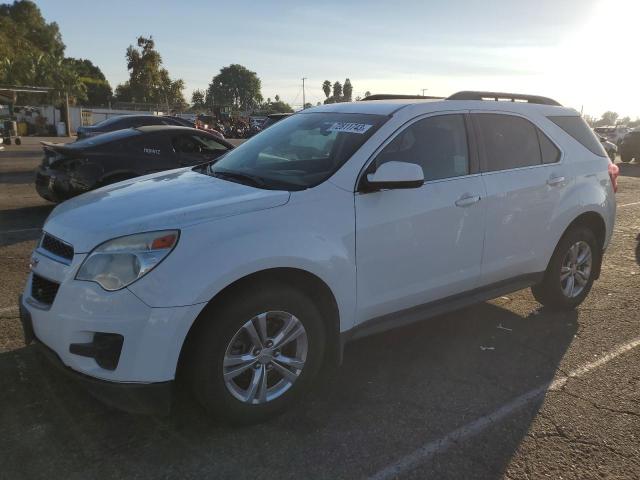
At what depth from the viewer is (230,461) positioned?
267 centimetres

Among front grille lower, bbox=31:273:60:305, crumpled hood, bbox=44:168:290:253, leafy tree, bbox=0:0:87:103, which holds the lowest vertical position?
front grille lower, bbox=31:273:60:305

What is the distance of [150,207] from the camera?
292 centimetres

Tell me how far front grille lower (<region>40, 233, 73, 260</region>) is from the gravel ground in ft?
3.00

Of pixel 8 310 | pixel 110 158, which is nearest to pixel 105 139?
pixel 110 158

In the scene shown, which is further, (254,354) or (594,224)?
(594,224)

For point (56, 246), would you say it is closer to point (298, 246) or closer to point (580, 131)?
point (298, 246)

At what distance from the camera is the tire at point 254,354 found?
8.82 feet

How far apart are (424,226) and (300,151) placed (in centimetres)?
103

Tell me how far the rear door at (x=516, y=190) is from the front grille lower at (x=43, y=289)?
2.83m

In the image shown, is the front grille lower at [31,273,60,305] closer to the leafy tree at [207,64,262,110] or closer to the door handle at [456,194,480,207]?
the door handle at [456,194,480,207]

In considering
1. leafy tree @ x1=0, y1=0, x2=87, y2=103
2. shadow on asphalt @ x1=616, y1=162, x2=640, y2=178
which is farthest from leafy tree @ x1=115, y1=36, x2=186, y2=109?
shadow on asphalt @ x1=616, y1=162, x2=640, y2=178

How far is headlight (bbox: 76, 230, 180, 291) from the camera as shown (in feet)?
8.36

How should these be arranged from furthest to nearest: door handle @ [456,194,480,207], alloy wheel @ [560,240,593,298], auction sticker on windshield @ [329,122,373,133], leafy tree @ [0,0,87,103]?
leafy tree @ [0,0,87,103] → alloy wheel @ [560,240,593,298] → door handle @ [456,194,480,207] → auction sticker on windshield @ [329,122,373,133]

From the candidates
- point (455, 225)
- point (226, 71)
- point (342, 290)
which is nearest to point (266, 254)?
point (342, 290)
